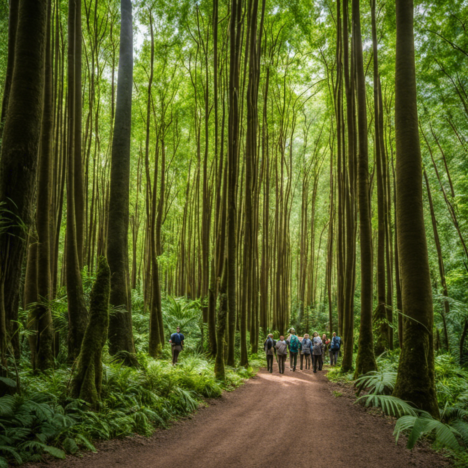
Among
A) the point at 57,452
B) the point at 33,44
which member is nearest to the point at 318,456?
the point at 57,452

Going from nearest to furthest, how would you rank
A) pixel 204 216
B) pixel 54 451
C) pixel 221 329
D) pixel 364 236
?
pixel 54 451 → pixel 364 236 → pixel 221 329 → pixel 204 216

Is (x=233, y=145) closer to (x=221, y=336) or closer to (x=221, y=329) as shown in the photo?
(x=221, y=329)

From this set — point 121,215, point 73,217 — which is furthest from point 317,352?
point 73,217

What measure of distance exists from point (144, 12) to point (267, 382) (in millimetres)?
12641

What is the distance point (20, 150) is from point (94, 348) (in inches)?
106

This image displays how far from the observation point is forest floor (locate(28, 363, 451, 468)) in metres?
3.81

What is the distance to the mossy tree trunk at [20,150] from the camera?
3621 millimetres

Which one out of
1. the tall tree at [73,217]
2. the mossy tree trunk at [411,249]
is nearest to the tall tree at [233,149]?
the tall tree at [73,217]

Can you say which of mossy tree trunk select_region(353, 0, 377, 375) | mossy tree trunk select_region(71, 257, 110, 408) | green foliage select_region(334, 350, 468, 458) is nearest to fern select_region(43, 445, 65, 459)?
mossy tree trunk select_region(71, 257, 110, 408)

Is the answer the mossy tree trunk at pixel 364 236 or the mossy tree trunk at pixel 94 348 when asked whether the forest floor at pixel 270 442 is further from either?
the mossy tree trunk at pixel 364 236

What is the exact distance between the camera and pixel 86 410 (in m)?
4.31

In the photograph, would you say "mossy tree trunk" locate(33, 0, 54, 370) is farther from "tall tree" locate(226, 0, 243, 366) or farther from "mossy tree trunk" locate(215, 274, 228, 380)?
"tall tree" locate(226, 0, 243, 366)

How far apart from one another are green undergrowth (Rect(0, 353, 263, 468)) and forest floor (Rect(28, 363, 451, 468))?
17 cm

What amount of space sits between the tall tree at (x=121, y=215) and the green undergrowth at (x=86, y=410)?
2.74 feet
